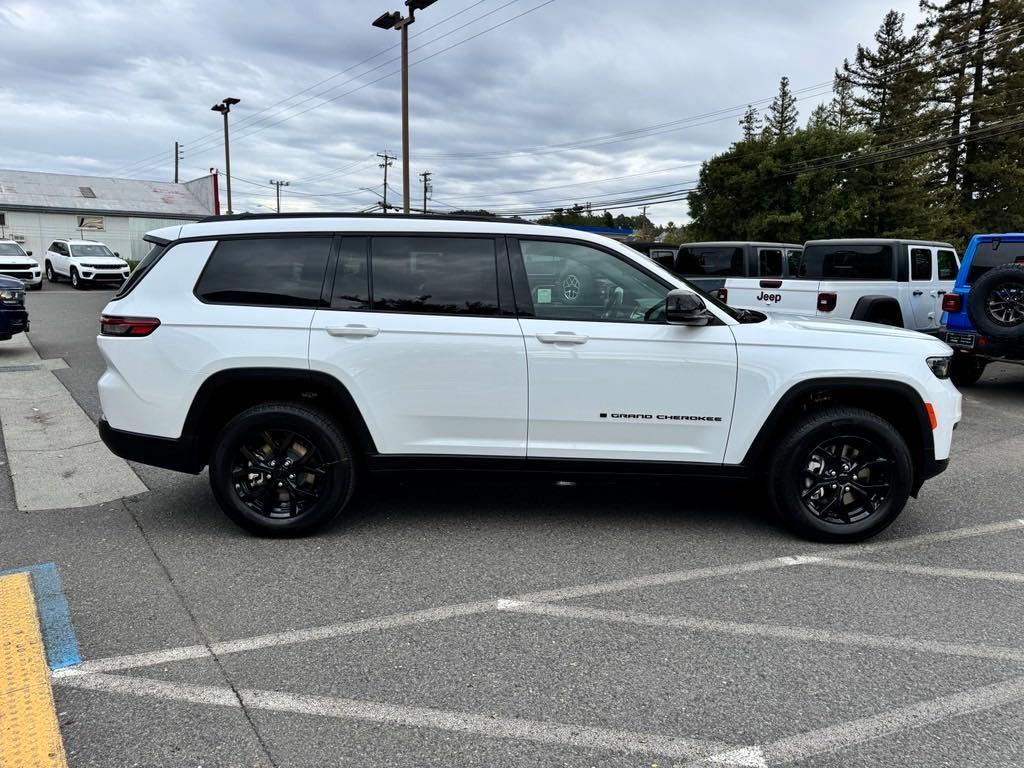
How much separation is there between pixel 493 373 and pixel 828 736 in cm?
241

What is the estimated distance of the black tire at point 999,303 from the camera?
824 centimetres

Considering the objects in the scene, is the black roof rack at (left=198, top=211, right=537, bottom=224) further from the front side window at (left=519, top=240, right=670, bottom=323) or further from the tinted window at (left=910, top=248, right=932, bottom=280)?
the tinted window at (left=910, top=248, right=932, bottom=280)

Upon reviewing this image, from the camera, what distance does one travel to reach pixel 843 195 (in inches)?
1513

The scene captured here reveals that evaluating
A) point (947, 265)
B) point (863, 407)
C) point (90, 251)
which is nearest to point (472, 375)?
point (863, 407)

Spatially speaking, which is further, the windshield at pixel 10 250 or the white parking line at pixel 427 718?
the windshield at pixel 10 250

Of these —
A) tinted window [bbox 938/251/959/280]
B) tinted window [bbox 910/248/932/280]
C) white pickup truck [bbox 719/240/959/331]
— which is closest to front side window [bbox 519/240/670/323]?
white pickup truck [bbox 719/240/959/331]

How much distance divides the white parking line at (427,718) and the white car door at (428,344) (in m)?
1.76

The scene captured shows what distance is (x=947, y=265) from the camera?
11.8 meters

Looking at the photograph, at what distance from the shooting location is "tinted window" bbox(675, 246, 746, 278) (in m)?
12.7

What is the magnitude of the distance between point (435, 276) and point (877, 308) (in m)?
8.63

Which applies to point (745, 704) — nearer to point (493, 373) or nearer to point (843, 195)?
point (493, 373)

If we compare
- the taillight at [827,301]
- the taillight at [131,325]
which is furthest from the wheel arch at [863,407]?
the taillight at [827,301]

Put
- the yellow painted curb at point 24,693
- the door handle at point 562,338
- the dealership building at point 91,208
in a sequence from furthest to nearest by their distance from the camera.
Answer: the dealership building at point 91,208 < the door handle at point 562,338 < the yellow painted curb at point 24,693

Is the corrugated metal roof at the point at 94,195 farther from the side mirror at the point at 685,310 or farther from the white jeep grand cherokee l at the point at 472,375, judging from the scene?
the side mirror at the point at 685,310
